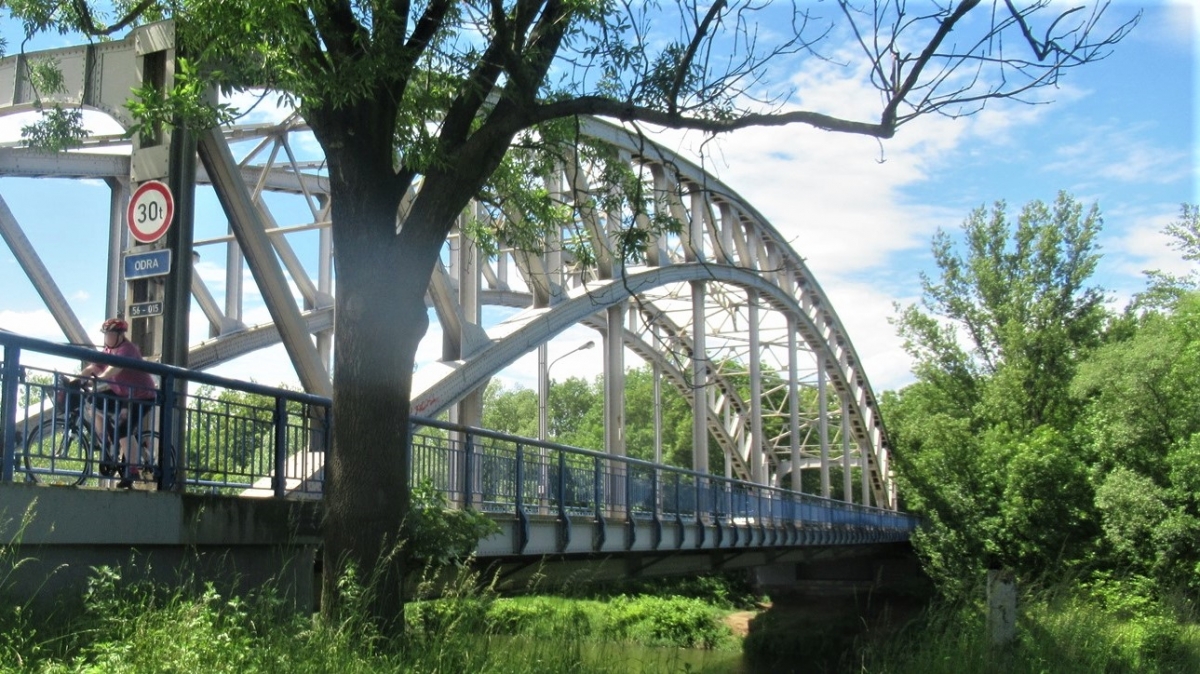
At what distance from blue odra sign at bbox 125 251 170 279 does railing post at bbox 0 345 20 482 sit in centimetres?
232

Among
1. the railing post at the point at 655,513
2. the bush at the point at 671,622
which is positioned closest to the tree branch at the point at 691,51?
the railing post at the point at 655,513

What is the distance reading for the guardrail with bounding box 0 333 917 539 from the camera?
6.84 m

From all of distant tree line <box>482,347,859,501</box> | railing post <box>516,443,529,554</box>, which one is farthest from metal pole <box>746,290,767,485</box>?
railing post <box>516,443,529,554</box>

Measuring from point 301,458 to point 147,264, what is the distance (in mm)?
1822

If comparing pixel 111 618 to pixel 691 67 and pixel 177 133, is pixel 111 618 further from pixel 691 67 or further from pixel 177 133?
pixel 691 67

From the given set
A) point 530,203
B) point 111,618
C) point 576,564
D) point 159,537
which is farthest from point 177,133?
point 576,564

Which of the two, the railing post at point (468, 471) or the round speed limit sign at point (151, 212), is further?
the railing post at point (468, 471)

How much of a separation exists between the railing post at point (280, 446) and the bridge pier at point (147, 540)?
1.32ft

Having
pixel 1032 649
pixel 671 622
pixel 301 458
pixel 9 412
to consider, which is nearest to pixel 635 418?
pixel 671 622

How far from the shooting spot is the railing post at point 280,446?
872 centimetres

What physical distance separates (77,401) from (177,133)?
2.89 metres

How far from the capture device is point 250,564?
7.96 meters

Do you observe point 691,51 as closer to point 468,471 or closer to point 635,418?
point 468,471

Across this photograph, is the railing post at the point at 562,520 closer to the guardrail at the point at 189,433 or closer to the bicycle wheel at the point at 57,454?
the guardrail at the point at 189,433
